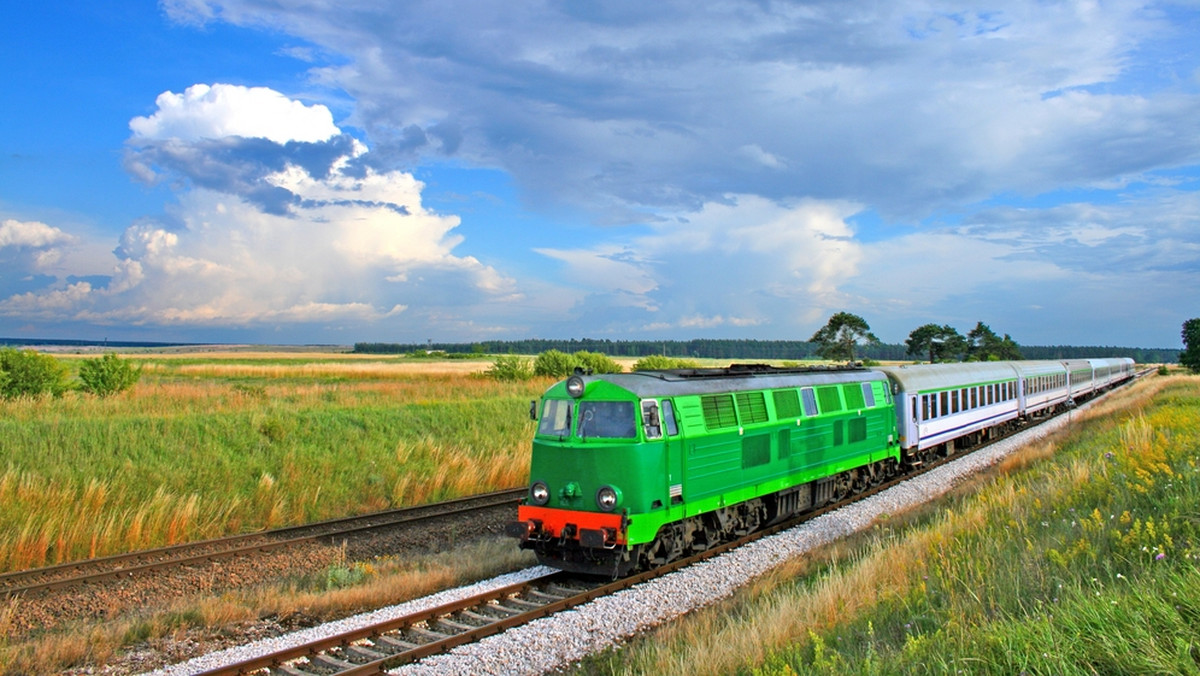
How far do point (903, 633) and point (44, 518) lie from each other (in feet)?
47.7

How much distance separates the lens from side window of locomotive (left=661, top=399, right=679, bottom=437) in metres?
11.2

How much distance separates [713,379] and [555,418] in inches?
109

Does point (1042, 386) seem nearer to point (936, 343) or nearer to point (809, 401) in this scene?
point (809, 401)

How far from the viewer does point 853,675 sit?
5.37 m

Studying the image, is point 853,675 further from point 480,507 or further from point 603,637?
point 480,507

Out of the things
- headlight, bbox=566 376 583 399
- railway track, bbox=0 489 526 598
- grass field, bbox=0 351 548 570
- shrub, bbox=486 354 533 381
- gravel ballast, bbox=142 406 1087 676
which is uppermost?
headlight, bbox=566 376 583 399

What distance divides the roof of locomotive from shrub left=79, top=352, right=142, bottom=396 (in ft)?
81.3

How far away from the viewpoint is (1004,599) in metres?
6.59

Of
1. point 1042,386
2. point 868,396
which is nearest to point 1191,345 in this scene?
point 1042,386

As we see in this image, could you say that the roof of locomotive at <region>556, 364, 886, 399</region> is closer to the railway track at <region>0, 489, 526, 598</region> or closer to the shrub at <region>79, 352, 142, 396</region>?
the railway track at <region>0, 489, 526, 598</region>

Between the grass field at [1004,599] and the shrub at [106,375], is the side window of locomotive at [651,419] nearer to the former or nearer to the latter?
the grass field at [1004,599]

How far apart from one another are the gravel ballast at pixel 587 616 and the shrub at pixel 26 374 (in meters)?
23.0

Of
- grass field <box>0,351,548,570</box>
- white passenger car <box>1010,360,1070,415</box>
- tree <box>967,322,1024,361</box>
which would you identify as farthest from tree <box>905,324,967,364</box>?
grass field <box>0,351,548,570</box>

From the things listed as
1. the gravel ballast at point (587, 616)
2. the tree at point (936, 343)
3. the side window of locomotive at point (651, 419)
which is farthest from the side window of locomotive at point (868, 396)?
the tree at point (936, 343)
